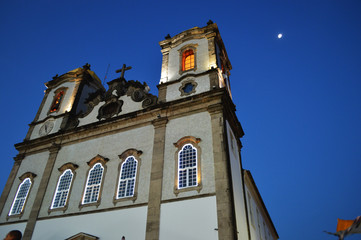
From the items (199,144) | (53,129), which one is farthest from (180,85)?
(53,129)

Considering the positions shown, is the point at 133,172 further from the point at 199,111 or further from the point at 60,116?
the point at 60,116

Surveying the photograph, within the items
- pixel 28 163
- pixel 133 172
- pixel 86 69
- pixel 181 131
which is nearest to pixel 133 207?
pixel 133 172

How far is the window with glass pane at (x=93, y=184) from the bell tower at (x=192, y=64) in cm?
602

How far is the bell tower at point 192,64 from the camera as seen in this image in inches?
729

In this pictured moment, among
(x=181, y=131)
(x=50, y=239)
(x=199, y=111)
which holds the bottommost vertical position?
(x=50, y=239)

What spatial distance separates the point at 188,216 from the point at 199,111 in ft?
20.0

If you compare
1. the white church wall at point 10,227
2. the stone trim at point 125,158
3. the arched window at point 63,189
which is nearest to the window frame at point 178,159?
the stone trim at point 125,158

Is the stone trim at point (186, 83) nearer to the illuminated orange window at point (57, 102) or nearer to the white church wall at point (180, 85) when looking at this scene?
the white church wall at point (180, 85)

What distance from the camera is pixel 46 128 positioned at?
22750 mm

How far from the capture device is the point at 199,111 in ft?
54.5

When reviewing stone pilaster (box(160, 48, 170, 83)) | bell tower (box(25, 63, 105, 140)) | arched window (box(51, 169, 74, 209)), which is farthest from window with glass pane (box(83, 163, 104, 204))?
stone pilaster (box(160, 48, 170, 83))

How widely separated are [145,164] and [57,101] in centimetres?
1321

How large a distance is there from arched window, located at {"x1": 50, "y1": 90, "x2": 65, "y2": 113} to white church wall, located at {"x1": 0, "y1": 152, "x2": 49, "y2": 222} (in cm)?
469

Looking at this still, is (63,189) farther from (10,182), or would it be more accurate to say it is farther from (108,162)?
(10,182)
